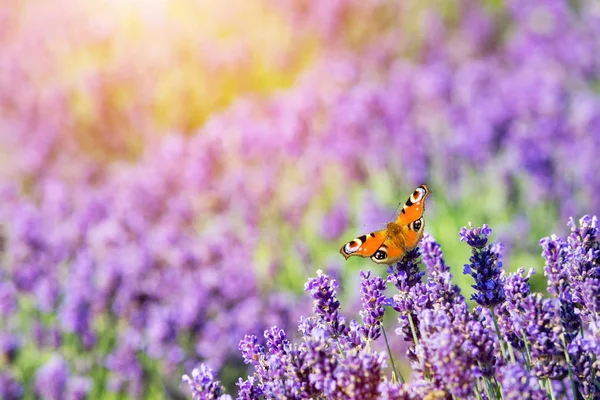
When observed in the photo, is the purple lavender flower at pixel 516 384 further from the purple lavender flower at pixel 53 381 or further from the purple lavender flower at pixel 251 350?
the purple lavender flower at pixel 53 381

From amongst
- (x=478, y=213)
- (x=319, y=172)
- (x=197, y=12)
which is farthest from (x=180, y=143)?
(x=197, y=12)

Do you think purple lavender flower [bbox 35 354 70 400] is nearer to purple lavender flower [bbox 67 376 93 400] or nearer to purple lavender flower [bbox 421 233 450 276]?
purple lavender flower [bbox 67 376 93 400]

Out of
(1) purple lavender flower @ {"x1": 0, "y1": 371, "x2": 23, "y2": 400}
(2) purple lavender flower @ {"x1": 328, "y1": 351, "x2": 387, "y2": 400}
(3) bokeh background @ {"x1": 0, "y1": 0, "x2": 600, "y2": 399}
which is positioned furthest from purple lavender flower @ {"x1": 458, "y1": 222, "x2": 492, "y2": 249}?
(1) purple lavender flower @ {"x1": 0, "y1": 371, "x2": 23, "y2": 400}

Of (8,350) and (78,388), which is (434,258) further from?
(8,350)

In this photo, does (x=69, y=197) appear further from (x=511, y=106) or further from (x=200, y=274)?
(x=511, y=106)

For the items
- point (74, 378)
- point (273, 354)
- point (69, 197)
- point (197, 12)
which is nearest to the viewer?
point (273, 354)

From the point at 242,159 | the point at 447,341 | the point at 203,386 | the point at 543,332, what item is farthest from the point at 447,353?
the point at 242,159

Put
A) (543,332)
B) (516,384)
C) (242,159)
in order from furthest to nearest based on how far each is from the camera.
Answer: (242,159) → (543,332) → (516,384)
